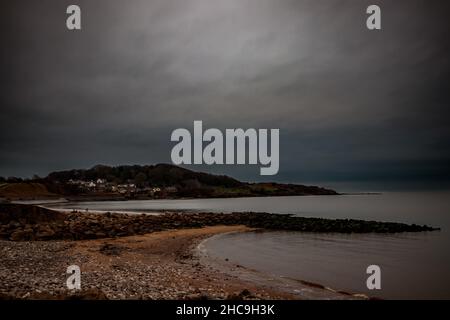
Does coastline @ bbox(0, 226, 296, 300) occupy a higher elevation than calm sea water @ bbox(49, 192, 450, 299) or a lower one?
higher

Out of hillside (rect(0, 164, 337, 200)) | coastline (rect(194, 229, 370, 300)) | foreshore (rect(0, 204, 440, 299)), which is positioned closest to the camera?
foreshore (rect(0, 204, 440, 299))

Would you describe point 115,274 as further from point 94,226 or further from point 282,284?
point 94,226

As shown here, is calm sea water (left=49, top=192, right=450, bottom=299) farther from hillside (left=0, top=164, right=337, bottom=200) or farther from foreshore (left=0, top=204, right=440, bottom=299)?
hillside (left=0, top=164, right=337, bottom=200)

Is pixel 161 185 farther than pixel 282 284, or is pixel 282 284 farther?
pixel 161 185

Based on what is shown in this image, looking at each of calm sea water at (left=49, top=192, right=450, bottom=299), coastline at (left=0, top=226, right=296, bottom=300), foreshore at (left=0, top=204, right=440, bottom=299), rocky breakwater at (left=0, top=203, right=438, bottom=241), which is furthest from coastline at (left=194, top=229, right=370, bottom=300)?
rocky breakwater at (left=0, top=203, right=438, bottom=241)

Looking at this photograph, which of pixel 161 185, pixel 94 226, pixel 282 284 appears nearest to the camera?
pixel 282 284

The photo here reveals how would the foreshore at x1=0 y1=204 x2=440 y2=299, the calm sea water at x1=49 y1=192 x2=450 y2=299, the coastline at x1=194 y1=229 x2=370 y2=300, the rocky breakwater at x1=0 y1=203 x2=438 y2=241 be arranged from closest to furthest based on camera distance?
1. the foreshore at x1=0 y1=204 x2=440 y2=299
2. the coastline at x1=194 y1=229 x2=370 y2=300
3. the calm sea water at x1=49 y1=192 x2=450 y2=299
4. the rocky breakwater at x1=0 y1=203 x2=438 y2=241

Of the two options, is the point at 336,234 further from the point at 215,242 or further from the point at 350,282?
the point at 350,282

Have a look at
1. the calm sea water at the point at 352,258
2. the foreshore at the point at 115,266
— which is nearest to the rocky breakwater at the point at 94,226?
the foreshore at the point at 115,266

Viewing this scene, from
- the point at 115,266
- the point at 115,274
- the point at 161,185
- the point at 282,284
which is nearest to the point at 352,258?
the point at 282,284

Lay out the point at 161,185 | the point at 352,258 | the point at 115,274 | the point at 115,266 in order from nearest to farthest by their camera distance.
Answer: the point at 115,274 < the point at 115,266 < the point at 352,258 < the point at 161,185

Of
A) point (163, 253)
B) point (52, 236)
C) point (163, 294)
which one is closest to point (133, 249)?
point (163, 253)

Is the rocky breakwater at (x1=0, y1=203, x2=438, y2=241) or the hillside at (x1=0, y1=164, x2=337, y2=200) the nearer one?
the rocky breakwater at (x1=0, y1=203, x2=438, y2=241)

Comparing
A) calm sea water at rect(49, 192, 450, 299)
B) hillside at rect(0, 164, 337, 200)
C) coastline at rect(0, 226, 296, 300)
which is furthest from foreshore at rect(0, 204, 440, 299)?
hillside at rect(0, 164, 337, 200)
